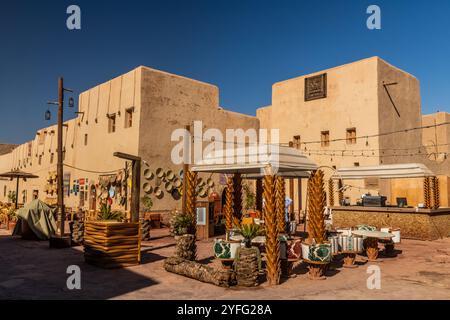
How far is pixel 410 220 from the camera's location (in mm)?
16422

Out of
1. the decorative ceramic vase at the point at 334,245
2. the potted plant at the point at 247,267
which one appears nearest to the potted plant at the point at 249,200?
the decorative ceramic vase at the point at 334,245

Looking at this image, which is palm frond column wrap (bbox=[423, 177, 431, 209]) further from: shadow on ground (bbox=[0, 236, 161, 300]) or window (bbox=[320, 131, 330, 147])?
shadow on ground (bbox=[0, 236, 161, 300])

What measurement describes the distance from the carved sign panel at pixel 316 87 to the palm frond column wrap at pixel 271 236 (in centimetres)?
1704

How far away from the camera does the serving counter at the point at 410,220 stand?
52.2 feet

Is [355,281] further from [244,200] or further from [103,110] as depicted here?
[103,110]

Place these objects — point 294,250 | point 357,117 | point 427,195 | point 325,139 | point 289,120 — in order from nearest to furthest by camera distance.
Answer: point 294,250 < point 427,195 < point 357,117 < point 325,139 < point 289,120

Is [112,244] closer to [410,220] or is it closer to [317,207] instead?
[317,207]

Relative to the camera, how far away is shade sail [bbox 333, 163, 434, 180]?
16297 millimetres

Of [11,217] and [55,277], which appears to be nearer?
[55,277]

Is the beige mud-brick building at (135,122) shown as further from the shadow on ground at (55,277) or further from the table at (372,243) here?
the table at (372,243)

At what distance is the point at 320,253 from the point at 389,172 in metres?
10.3

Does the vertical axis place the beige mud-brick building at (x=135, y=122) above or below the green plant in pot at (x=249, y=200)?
above

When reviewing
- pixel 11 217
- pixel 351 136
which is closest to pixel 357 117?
pixel 351 136

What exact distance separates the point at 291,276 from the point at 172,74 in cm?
1525
